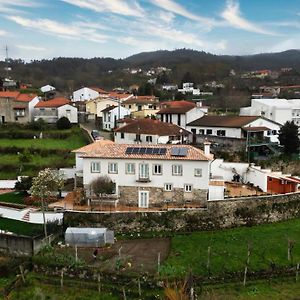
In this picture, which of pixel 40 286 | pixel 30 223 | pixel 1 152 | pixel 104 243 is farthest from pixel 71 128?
pixel 40 286

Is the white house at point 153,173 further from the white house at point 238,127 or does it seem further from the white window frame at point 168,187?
the white house at point 238,127

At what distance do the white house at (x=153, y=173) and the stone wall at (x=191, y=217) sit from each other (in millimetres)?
1432

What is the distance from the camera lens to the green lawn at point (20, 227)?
2323 cm

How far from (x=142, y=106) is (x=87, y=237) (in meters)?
35.4

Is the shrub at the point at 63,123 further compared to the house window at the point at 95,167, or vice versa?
the shrub at the point at 63,123

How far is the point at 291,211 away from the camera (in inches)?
1037

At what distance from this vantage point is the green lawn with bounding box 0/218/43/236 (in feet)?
76.2

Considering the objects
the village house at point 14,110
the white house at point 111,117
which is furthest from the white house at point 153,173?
the village house at point 14,110

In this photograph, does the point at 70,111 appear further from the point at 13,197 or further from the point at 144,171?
the point at 144,171

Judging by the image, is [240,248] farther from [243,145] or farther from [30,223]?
[243,145]

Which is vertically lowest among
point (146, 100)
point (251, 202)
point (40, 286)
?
point (40, 286)

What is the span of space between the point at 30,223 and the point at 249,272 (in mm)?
13001

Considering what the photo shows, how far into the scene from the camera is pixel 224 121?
131 ft

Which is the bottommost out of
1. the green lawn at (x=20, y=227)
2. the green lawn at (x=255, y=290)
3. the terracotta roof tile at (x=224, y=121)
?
the green lawn at (x=255, y=290)
